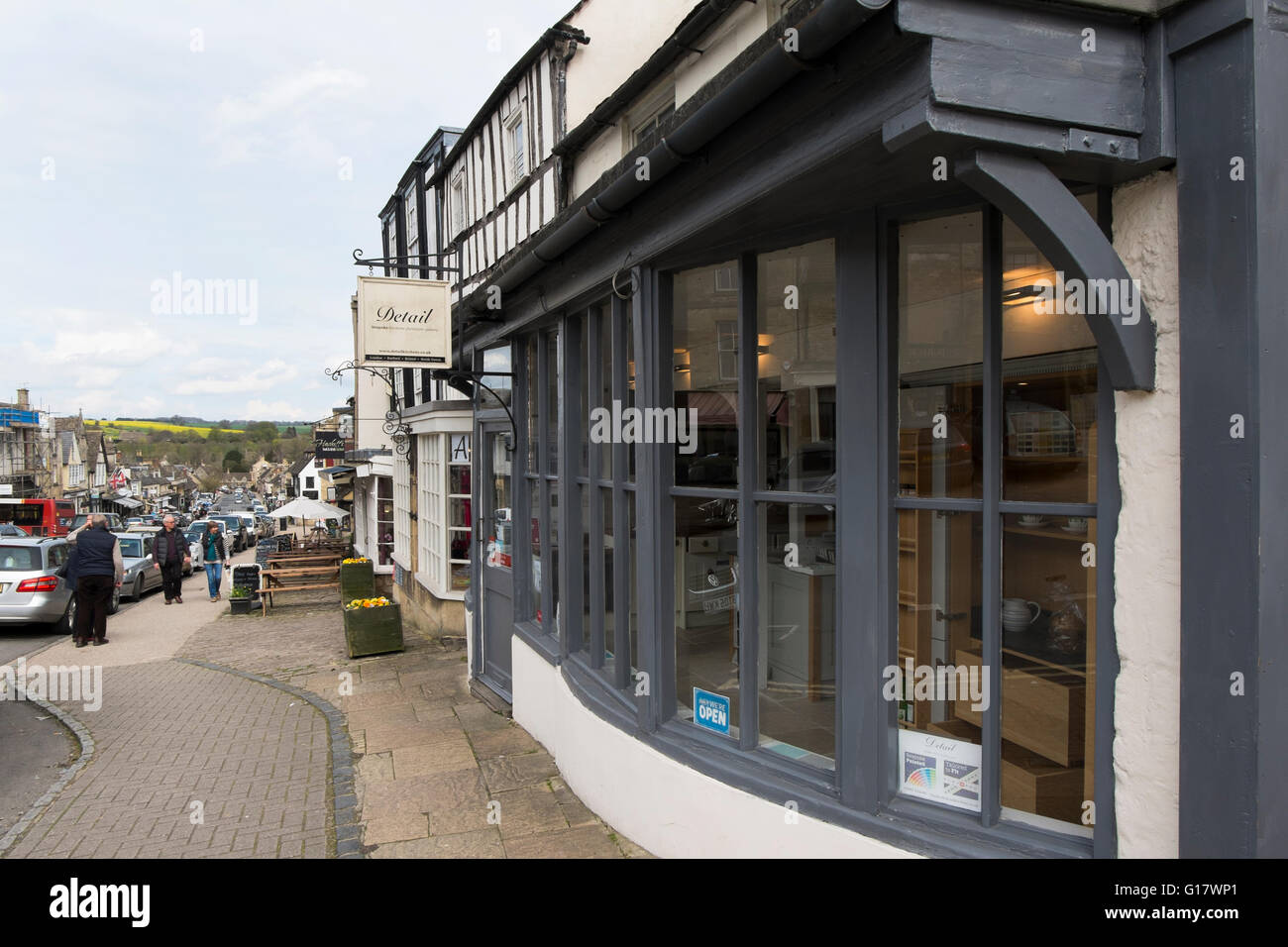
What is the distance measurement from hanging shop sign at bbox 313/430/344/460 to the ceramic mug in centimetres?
2040

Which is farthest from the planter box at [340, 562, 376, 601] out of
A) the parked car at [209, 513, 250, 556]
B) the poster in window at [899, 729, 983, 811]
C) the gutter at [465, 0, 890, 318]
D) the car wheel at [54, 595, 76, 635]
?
the parked car at [209, 513, 250, 556]

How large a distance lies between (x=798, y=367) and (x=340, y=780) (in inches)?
172

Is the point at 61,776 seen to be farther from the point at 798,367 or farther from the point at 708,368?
the point at 798,367

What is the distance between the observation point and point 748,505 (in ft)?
12.0

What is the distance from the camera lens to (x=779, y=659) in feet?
12.2

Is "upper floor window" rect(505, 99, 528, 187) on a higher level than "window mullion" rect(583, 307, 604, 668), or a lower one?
higher

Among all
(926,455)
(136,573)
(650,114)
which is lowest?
(136,573)

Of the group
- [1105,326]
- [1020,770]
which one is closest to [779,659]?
[1020,770]

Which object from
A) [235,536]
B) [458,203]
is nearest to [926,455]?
[458,203]

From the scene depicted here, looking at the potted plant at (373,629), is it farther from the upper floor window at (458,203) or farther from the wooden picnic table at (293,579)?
the wooden picnic table at (293,579)

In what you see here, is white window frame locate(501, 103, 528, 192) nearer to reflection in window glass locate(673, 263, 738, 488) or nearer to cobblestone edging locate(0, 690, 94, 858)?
reflection in window glass locate(673, 263, 738, 488)

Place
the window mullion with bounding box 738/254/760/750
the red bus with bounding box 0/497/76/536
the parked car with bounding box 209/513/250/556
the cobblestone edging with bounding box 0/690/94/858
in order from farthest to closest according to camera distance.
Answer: the parked car with bounding box 209/513/250/556, the red bus with bounding box 0/497/76/536, the cobblestone edging with bounding box 0/690/94/858, the window mullion with bounding box 738/254/760/750

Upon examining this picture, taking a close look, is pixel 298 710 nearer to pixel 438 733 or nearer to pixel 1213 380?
pixel 438 733

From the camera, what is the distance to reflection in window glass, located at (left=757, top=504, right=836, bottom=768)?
11.1 feet
